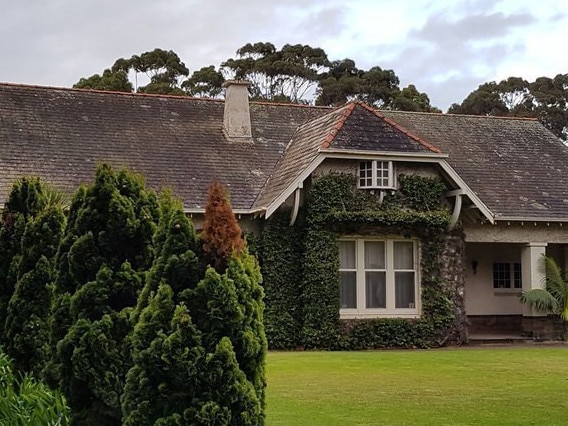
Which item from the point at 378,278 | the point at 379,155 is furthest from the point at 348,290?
A: the point at 379,155

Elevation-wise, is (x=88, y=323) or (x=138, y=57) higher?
(x=138, y=57)

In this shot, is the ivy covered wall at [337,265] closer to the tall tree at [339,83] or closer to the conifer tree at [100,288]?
the conifer tree at [100,288]

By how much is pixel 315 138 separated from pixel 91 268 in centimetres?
1556

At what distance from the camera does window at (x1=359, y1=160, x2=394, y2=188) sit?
2211cm

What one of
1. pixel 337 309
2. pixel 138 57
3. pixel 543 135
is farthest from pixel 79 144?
pixel 138 57

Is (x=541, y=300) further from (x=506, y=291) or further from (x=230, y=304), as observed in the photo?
(x=230, y=304)

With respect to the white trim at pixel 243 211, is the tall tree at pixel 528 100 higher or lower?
higher

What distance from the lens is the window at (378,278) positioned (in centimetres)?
2236

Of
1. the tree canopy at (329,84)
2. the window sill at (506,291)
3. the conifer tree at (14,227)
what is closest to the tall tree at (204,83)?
the tree canopy at (329,84)

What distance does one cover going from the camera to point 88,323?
8164mm

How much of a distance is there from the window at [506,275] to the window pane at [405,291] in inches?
225

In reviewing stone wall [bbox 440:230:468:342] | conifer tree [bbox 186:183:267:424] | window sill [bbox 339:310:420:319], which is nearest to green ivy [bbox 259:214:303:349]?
window sill [bbox 339:310:420:319]

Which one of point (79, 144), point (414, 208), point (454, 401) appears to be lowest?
point (454, 401)

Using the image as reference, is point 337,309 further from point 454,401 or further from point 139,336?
point 139,336
